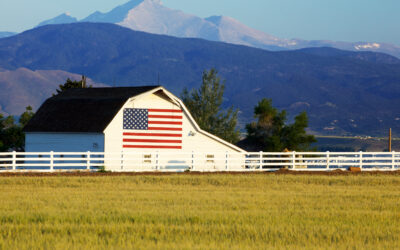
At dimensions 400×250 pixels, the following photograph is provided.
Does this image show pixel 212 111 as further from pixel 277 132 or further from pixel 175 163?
pixel 175 163

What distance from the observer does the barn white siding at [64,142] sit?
53344 mm

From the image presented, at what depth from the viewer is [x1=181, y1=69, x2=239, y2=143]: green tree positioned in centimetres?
8631

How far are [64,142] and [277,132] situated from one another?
30.2 m

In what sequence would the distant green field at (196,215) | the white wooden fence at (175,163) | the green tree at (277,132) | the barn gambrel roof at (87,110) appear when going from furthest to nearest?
the green tree at (277,132) < the barn gambrel roof at (87,110) < the white wooden fence at (175,163) < the distant green field at (196,215)

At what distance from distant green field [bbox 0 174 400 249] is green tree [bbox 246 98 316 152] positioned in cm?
4184

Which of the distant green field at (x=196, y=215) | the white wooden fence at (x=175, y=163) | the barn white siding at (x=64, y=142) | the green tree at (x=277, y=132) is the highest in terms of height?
the green tree at (x=277, y=132)

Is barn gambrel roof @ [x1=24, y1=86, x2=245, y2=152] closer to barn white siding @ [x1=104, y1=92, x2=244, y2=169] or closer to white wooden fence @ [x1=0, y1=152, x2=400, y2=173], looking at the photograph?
barn white siding @ [x1=104, y1=92, x2=244, y2=169]

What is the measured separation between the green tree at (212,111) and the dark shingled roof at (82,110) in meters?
Result: 26.5

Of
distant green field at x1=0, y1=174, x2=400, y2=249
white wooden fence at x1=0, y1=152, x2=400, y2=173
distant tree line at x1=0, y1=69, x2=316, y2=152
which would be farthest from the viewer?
distant tree line at x1=0, y1=69, x2=316, y2=152

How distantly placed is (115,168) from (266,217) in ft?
93.5

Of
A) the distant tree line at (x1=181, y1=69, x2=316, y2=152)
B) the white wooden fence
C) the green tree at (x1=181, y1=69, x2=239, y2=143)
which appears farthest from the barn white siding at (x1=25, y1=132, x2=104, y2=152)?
the green tree at (x1=181, y1=69, x2=239, y2=143)

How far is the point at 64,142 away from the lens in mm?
55281

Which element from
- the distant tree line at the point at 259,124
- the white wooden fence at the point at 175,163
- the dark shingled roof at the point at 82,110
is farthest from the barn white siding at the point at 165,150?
the distant tree line at the point at 259,124

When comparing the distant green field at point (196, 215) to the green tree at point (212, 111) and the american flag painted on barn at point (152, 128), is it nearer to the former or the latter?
the american flag painted on barn at point (152, 128)
